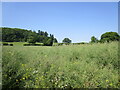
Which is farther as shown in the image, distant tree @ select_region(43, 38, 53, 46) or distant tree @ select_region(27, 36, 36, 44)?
distant tree @ select_region(43, 38, 53, 46)

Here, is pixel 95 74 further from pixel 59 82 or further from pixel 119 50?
pixel 119 50

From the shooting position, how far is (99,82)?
212cm

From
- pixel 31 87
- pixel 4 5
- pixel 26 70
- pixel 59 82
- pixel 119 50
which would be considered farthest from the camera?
pixel 119 50

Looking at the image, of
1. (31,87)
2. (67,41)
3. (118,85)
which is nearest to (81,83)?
(118,85)

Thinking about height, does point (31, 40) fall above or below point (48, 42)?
above

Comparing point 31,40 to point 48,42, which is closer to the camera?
point 31,40

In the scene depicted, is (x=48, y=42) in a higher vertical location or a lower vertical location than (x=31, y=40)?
lower

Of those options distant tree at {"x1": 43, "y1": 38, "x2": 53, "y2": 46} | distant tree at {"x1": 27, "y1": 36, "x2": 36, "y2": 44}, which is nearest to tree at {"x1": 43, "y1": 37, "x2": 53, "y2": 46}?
distant tree at {"x1": 43, "y1": 38, "x2": 53, "y2": 46}

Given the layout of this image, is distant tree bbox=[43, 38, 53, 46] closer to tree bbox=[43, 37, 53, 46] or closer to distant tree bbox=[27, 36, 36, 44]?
tree bbox=[43, 37, 53, 46]

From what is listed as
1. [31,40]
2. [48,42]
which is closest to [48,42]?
[48,42]

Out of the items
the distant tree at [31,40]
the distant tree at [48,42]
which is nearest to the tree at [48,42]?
the distant tree at [48,42]

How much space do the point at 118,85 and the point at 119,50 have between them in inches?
59.3

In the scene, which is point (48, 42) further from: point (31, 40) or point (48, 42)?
point (31, 40)

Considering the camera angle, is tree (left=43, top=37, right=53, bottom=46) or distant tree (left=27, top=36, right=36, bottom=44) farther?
tree (left=43, top=37, right=53, bottom=46)
